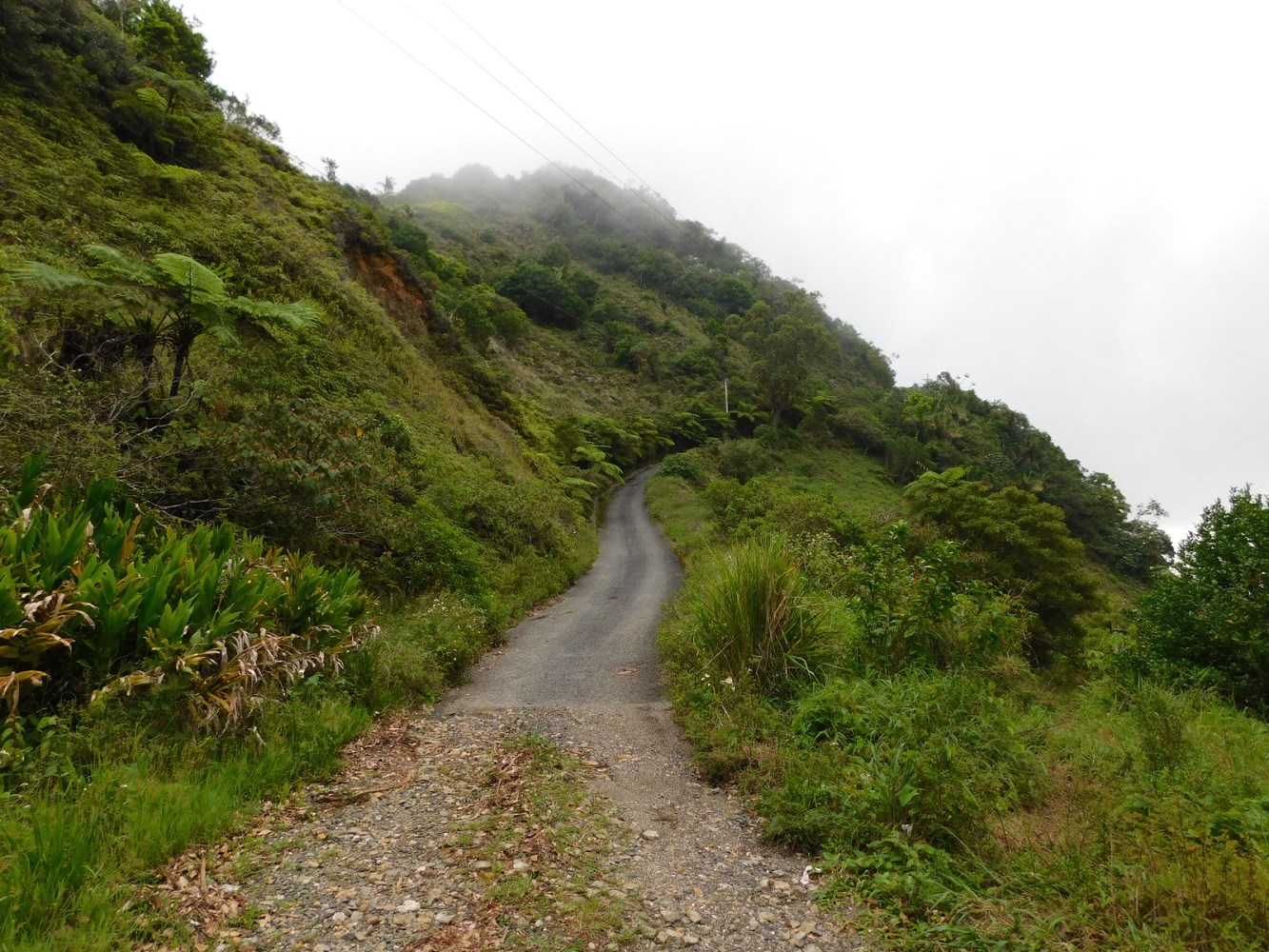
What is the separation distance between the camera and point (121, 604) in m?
3.94

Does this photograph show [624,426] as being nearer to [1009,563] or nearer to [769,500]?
[769,500]

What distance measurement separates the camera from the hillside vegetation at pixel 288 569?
3518mm

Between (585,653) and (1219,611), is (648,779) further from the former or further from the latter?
(1219,611)

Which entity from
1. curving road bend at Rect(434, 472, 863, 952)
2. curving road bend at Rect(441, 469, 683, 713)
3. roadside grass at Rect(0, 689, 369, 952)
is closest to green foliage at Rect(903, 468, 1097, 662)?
curving road bend at Rect(441, 469, 683, 713)

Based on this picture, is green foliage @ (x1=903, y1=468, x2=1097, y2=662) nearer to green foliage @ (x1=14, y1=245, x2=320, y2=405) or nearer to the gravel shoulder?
the gravel shoulder

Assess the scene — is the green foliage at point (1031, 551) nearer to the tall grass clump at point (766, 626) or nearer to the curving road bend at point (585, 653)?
the curving road bend at point (585, 653)

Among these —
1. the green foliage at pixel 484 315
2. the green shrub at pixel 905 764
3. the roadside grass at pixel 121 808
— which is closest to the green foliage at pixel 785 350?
the green foliage at pixel 484 315

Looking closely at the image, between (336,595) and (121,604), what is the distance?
90.5 inches

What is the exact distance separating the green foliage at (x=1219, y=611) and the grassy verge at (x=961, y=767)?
0.99m

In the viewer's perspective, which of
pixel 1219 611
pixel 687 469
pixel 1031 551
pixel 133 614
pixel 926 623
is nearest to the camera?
pixel 133 614

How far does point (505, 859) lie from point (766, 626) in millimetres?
3436

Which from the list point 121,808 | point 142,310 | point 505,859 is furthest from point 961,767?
point 142,310

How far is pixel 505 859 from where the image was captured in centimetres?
343

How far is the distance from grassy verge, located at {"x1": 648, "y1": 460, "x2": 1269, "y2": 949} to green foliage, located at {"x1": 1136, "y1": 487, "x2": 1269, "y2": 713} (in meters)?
0.99
